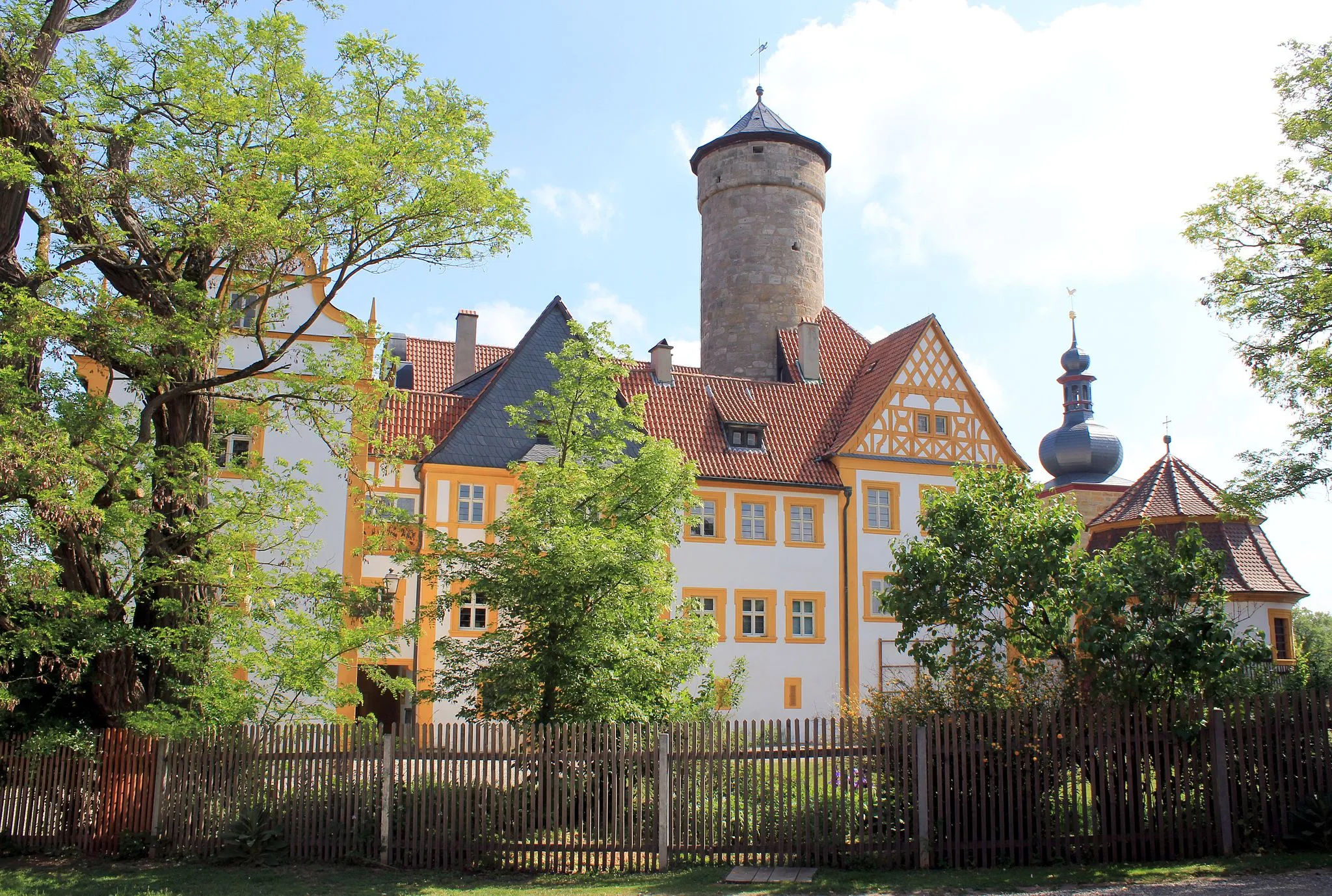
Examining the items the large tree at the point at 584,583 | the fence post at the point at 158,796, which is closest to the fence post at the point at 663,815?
the large tree at the point at 584,583

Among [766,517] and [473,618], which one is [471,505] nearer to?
[473,618]

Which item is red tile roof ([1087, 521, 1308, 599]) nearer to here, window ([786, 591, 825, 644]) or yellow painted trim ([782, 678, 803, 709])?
window ([786, 591, 825, 644])

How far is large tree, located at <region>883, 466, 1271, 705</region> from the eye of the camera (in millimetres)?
13562

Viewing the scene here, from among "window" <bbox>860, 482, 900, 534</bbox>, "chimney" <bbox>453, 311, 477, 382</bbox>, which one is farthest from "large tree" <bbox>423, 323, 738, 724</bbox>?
"chimney" <bbox>453, 311, 477, 382</bbox>

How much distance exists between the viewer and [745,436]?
106 ft

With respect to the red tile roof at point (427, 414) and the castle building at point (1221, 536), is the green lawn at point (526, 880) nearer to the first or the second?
the red tile roof at point (427, 414)

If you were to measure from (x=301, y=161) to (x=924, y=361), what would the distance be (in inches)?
879

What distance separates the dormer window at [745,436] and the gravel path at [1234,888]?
69.2 feet

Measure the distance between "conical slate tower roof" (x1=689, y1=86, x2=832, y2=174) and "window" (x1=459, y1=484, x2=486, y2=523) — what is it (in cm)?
1876

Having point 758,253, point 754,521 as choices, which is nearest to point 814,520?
point 754,521

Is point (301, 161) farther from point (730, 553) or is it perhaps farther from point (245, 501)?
point (730, 553)

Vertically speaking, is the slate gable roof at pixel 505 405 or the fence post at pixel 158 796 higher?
the slate gable roof at pixel 505 405

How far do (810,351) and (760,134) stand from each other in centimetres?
935

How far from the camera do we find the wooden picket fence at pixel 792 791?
42.7 ft
